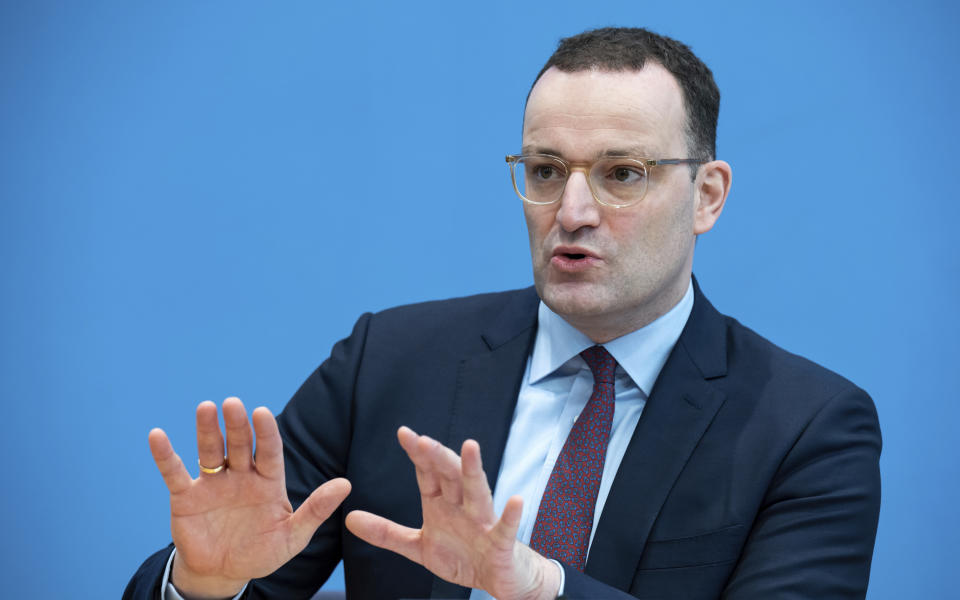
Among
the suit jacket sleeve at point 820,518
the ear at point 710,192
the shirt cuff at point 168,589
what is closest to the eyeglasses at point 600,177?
the ear at point 710,192

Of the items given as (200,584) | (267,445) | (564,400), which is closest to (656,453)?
(564,400)

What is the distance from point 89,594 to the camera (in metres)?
2.96

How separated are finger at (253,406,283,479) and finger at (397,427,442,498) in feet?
0.70

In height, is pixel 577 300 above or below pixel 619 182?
below

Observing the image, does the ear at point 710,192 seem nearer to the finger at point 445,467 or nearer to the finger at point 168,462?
the finger at point 445,467

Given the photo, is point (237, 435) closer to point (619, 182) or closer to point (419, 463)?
point (419, 463)

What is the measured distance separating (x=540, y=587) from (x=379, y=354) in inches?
28.6

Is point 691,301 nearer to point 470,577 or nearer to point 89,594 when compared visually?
point 470,577

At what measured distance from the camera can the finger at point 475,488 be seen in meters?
1.38

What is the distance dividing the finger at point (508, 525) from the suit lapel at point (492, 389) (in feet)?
1.49

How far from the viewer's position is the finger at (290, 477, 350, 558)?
1.55m

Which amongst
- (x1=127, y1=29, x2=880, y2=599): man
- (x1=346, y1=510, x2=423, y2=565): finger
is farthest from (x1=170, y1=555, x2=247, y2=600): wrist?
(x1=346, y1=510, x2=423, y2=565): finger

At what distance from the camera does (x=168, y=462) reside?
1.54 m

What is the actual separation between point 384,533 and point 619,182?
30.6 inches
